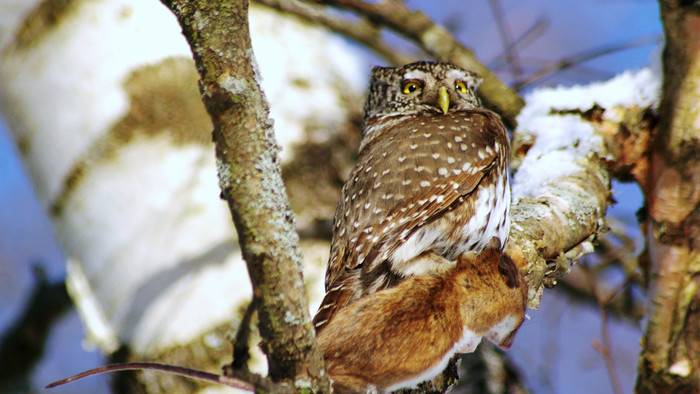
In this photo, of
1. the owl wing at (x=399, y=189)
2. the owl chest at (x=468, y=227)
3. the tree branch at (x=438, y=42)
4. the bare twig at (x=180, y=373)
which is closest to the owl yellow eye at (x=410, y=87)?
the tree branch at (x=438, y=42)

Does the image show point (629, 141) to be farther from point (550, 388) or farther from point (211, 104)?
point (211, 104)

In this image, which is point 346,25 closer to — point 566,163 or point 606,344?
point 566,163

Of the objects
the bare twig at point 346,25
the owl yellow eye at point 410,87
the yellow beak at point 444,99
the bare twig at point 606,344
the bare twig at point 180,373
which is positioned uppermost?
the bare twig at point 346,25

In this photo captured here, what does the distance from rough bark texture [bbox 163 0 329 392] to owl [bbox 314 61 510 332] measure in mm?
462

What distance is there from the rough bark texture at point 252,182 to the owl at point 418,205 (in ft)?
1.52

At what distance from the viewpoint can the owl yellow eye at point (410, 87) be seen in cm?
308

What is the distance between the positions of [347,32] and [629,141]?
1.56 meters

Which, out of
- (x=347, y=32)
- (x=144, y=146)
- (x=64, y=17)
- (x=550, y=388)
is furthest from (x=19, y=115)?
(x=550, y=388)

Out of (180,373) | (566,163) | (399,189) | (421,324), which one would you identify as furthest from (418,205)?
(180,373)

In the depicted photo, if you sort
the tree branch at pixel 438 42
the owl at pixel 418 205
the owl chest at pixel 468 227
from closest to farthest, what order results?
the owl at pixel 418 205 < the owl chest at pixel 468 227 < the tree branch at pixel 438 42

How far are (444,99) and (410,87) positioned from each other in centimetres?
27

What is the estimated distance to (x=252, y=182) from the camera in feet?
3.81

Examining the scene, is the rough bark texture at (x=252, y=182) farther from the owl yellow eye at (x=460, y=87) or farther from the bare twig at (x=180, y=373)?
the owl yellow eye at (x=460, y=87)

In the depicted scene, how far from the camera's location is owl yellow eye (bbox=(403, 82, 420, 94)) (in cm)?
308
